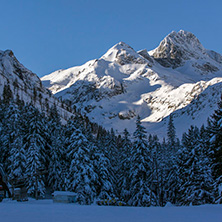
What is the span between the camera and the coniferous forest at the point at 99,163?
106ft

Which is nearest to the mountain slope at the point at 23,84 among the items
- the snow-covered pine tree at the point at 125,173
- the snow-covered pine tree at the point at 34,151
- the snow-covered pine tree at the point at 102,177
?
the snow-covered pine tree at the point at 34,151

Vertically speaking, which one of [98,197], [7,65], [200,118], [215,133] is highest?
[7,65]

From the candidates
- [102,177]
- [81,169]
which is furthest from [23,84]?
[81,169]

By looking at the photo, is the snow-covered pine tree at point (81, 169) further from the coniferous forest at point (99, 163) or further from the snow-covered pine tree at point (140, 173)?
the snow-covered pine tree at point (140, 173)

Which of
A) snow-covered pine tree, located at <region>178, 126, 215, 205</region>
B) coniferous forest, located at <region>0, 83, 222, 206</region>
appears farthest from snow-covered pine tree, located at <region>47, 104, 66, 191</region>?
snow-covered pine tree, located at <region>178, 126, 215, 205</region>

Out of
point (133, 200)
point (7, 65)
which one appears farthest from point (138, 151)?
point (7, 65)

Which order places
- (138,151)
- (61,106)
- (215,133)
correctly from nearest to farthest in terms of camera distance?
(215,133) → (138,151) → (61,106)

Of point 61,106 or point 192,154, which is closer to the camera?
point 192,154

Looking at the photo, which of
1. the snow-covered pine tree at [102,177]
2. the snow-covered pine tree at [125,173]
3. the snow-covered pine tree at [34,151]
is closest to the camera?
the snow-covered pine tree at [34,151]

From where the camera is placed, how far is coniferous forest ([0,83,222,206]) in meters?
32.3

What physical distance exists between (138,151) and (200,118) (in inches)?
5411

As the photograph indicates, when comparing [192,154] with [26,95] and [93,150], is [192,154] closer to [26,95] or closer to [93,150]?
[93,150]

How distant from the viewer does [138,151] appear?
37.6 metres

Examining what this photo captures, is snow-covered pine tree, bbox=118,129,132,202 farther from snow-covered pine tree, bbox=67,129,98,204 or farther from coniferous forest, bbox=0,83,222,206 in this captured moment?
snow-covered pine tree, bbox=67,129,98,204
